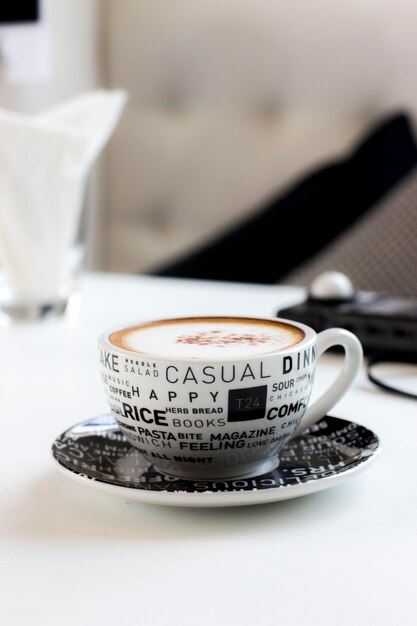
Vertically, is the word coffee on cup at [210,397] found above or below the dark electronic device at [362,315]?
above

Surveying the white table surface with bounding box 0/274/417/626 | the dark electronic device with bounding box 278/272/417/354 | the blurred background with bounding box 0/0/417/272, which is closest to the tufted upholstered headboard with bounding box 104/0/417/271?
the blurred background with bounding box 0/0/417/272

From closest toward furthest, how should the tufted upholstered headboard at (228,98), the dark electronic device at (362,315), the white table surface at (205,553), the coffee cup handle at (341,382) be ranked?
the white table surface at (205,553) < the coffee cup handle at (341,382) < the dark electronic device at (362,315) < the tufted upholstered headboard at (228,98)

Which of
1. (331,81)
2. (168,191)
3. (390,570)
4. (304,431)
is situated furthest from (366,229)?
(390,570)

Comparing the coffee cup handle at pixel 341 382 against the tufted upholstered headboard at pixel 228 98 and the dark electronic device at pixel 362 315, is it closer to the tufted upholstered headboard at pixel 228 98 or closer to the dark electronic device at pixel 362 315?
the dark electronic device at pixel 362 315

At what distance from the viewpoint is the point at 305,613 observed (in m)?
0.27

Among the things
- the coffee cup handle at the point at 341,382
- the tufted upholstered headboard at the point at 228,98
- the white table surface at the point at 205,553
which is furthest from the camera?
the tufted upholstered headboard at the point at 228,98

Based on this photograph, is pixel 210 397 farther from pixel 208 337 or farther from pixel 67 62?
pixel 67 62

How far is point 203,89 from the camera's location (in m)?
1.60

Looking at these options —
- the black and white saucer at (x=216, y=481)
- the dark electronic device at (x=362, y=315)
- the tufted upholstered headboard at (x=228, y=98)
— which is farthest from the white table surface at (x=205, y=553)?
the tufted upholstered headboard at (x=228, y=98)

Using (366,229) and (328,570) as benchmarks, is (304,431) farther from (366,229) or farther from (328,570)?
(366,229)

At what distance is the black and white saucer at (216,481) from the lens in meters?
0.32

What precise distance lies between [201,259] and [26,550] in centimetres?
125

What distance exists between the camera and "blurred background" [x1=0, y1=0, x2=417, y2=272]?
4.80 feet

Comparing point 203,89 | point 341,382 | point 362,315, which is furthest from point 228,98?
point 341,382
